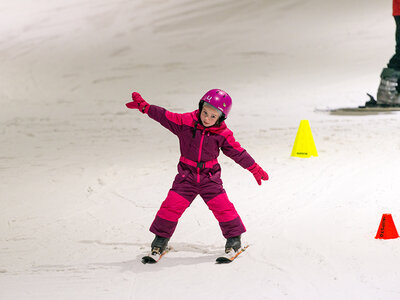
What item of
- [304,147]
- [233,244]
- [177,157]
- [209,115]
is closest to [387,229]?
[233,244]

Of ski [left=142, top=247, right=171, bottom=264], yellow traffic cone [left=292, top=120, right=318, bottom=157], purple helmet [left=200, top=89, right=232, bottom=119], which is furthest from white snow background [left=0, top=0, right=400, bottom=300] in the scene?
purple helmet [left=200, top=89, right=232, bottom=119]

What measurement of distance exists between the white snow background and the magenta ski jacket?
53cm

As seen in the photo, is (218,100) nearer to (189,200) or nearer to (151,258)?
(189,200)

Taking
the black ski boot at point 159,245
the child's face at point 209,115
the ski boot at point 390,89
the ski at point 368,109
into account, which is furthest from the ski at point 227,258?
the ski boot at point 390,89

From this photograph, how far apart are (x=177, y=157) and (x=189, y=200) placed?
9.35 ft

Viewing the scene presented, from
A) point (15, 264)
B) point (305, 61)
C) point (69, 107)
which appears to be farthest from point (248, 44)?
point (15, 264)

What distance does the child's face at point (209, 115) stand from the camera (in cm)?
382

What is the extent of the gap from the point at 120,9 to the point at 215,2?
9.03 ft

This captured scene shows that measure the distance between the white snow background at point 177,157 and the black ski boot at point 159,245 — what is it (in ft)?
0.22

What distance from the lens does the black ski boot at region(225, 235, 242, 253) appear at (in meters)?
3.94

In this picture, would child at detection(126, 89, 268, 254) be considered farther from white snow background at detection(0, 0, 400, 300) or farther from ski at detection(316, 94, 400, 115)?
ski at detection(316, 94, 400, 115)

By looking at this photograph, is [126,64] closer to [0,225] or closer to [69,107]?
[69,107]

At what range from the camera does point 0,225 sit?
15.3 feet

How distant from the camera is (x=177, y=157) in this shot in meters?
6.83
